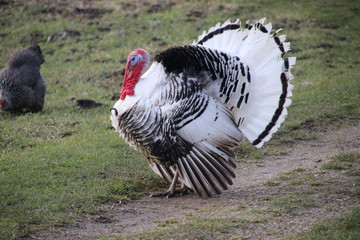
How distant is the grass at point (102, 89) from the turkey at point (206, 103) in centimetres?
80

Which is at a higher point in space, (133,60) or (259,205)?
(133,60)

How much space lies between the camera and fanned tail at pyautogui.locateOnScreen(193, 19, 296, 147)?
683 centimetres

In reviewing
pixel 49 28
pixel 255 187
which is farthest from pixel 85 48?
pixel 255 187

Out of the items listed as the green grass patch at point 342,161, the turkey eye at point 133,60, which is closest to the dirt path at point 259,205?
the green grass patch at point 342,161

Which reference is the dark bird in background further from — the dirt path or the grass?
the dirt path

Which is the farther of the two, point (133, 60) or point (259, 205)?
point (133, 60)

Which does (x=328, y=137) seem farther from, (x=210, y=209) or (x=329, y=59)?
(x=329, y=59)

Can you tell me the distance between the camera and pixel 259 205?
6.45 metres

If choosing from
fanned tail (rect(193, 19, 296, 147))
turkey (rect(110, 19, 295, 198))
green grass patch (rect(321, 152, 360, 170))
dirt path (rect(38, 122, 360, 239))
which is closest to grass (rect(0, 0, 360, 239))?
green grass patch (rect(321, 152, 360, 170))

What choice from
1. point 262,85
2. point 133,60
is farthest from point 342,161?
point 133,60

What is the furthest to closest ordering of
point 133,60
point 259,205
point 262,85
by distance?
point 133,60, point 262,85, point 259,205

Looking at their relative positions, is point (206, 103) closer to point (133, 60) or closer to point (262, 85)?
point (262, 85)

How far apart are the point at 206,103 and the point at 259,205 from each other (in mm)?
1407

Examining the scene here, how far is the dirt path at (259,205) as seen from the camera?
5.76 m
